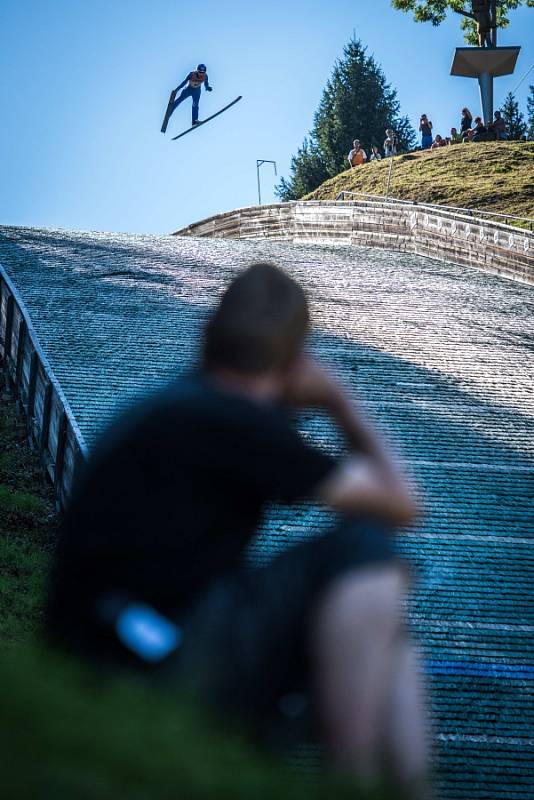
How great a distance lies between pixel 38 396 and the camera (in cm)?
1045

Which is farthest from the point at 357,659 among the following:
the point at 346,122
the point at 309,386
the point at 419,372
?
the point at 346,122

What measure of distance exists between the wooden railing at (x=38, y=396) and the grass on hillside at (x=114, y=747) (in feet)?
20.6

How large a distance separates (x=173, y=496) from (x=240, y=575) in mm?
151

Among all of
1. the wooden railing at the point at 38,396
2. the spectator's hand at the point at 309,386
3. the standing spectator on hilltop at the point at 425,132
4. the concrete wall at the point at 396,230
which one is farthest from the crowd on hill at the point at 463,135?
the spectator's hand at the point at 309,386

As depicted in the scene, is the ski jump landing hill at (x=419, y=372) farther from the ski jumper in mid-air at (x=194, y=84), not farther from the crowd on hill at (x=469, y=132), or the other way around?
the crowd on hill at (x=469, y=132)

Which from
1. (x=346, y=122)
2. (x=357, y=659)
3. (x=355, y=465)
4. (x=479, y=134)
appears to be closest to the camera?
(x=357, y=659)

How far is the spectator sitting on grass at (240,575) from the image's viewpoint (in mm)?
1384

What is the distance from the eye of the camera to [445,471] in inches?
322

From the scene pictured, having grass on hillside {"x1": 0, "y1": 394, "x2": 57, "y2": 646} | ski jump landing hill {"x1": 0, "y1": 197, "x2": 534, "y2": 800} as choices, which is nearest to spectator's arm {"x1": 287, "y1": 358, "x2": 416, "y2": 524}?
ski jump landing hill {"x1": 0, "y1": 197, "x2": 534, "y2": 800}

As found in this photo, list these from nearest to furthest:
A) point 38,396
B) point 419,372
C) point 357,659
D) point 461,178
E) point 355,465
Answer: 1. point 357,659
2. point 355,465
3. point 38,396
4. point 419,372
5. point 461,178

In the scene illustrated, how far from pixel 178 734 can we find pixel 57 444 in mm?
8103

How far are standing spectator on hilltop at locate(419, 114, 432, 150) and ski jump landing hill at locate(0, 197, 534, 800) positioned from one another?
14657mm

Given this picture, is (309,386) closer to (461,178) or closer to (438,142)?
(461,178)

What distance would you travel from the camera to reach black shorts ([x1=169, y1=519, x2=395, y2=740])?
1372 millimetres
